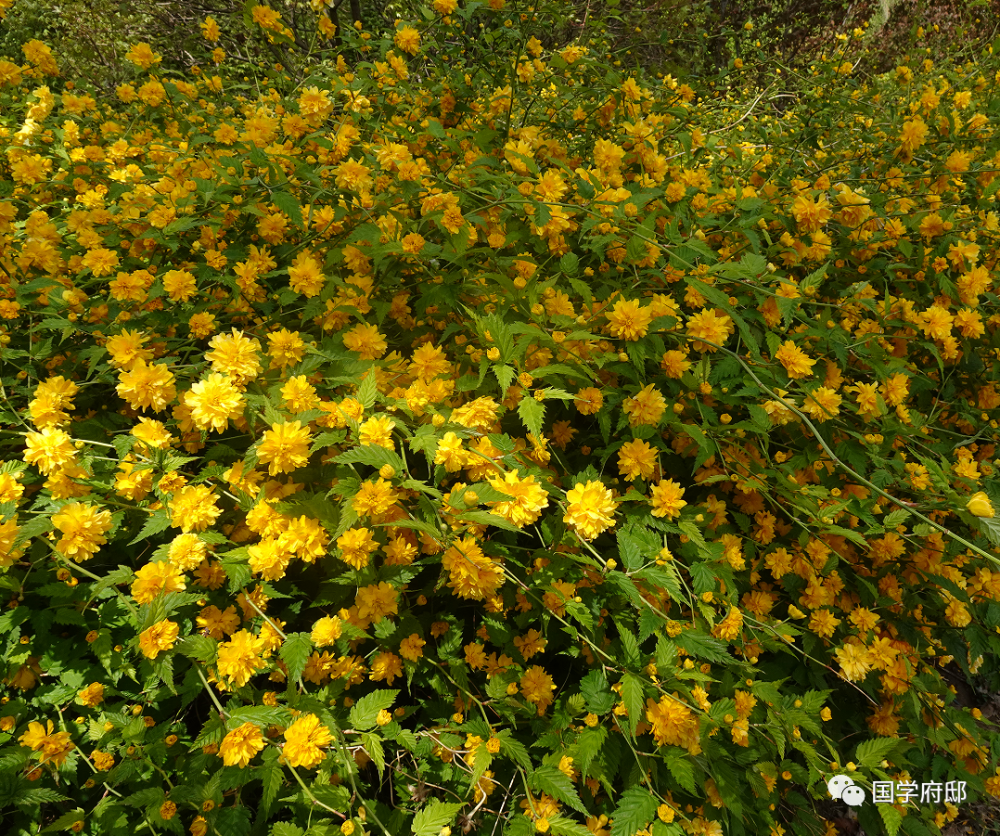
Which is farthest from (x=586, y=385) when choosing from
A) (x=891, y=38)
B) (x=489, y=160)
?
(x=891, y=38)

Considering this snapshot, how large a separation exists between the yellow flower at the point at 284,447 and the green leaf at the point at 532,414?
1.62ft

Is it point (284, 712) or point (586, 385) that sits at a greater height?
point (586, 385)

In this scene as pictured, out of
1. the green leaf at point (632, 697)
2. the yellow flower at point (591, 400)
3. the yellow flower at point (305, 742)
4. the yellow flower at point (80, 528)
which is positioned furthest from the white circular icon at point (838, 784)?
the yellow flower at point (80, 528)

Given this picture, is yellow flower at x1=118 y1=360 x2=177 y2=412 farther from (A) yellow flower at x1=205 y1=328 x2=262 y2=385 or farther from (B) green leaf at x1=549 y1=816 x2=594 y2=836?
(B) green leaf at x1=549 y1=816 x2=594 y2=836

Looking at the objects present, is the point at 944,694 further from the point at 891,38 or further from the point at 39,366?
the point at 891,38

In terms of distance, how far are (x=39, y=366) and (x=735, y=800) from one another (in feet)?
7.63

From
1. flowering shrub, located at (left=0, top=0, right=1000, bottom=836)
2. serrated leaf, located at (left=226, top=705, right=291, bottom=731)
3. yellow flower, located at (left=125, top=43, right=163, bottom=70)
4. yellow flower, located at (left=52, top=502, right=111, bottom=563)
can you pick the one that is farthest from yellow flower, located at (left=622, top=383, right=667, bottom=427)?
yellow flower, located at (left=125, top=43, right=163, bottom=70)

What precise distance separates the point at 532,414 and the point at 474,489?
24 cm

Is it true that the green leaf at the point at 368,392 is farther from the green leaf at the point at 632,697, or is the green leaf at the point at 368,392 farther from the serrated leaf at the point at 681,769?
the serrated leaf at the point at 681,769

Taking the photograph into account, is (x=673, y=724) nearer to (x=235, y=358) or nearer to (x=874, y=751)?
(x=874, y=751)

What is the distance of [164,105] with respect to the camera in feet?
8.90

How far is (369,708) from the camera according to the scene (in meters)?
1.25

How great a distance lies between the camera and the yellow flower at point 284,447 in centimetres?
126

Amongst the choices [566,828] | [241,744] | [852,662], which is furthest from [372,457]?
[852,662]
